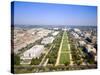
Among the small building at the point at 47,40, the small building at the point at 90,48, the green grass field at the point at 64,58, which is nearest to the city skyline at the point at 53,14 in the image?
the small building at the point at 47,40

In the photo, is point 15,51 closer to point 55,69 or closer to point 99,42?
point 55,69

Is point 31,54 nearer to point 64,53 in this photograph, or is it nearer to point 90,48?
point 64,53

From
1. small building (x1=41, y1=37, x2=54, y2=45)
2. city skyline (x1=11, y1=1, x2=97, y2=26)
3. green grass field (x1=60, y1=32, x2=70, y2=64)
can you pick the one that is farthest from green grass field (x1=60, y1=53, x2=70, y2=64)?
city skyline (x1=11, y1=1, x2=97, y2=26)

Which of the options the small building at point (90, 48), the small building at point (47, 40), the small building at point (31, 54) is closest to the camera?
the small building at point (31, 54)

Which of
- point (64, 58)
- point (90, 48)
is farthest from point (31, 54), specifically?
point (90, 48)

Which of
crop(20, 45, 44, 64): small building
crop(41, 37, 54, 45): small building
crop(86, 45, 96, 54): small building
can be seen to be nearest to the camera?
crop(20, 45, 44, 64): small building

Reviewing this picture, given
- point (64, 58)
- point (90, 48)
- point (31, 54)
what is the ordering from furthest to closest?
A: 1. point (90, 48)
2. point (64, 58)
3. point (31, 54)

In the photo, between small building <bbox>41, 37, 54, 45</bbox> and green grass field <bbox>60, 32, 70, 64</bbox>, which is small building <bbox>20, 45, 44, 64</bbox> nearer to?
small building <bbox>41, 37, 54, 45</bbox>

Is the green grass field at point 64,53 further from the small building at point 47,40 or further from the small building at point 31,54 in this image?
the small building at point 31,54
